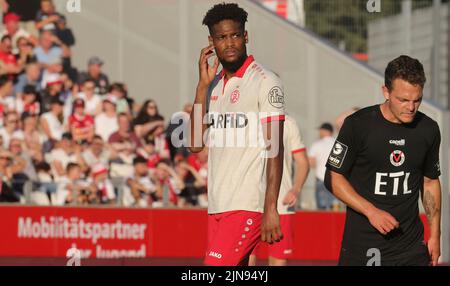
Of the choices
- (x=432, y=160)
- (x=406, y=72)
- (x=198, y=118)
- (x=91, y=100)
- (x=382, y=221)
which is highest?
(x=91, y=100)

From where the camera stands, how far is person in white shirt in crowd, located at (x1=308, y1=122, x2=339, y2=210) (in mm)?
17766

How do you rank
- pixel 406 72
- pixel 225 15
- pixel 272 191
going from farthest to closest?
pixel 225 15, pixel 272 191, pixel 406 72

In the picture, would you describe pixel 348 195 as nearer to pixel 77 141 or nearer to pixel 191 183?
pixel 191 183

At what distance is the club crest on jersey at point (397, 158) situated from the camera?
8000mm

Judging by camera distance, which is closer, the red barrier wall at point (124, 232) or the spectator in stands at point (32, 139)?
the spectator in stands at point (32, 139)

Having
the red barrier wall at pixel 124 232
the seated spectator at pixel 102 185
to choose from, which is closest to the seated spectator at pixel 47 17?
the seated spectator at pixel 102 185

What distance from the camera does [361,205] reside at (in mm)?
7930

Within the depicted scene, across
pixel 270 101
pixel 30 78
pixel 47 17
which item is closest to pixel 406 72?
pixel 270 101

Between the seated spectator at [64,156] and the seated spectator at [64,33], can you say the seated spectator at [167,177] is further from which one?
the seated spectator at [64,33]

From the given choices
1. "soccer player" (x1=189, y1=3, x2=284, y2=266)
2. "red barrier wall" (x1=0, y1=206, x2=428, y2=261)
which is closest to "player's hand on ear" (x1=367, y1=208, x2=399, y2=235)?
"soccer player" (x1=189, y1=3, x2=284, y2=266)

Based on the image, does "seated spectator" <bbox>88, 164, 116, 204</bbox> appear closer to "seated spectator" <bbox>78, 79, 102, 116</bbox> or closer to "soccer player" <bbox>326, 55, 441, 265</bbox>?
"seated spectator" <bbox>78, 79, 102, 116</bbox>

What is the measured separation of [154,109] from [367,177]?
1000 centimetres

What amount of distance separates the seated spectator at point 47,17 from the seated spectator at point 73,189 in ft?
7.71

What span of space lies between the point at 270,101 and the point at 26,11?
10722 millimetres
